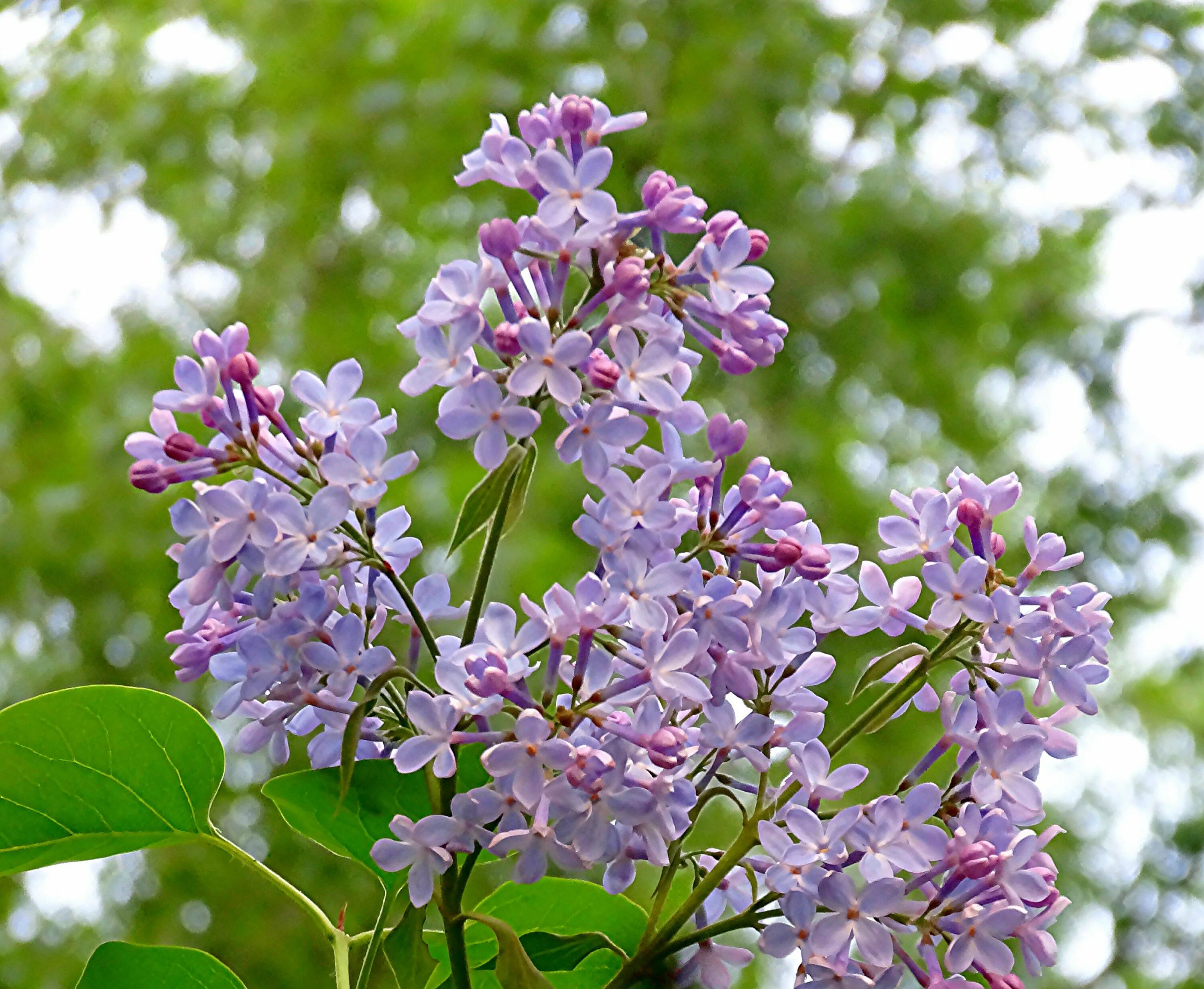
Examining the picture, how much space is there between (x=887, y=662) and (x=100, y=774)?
24 centimetres

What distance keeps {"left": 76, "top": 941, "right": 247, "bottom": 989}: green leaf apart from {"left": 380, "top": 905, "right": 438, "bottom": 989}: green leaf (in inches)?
3.3

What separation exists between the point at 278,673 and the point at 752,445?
6.41 ft

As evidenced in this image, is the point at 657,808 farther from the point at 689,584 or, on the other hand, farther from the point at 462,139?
the point at 462,139

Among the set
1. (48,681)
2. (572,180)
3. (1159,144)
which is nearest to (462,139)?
(48,681)

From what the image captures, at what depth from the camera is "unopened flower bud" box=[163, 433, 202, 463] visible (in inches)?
13.5

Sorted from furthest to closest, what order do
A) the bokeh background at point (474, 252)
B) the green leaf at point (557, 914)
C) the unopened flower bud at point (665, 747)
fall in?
the bokeh background at point (474, 252) → the green leaf at point (557, 914) → the unopened flower bud at point (665, 747)

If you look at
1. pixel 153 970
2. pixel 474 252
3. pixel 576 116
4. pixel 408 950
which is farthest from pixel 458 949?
pixel 474 252

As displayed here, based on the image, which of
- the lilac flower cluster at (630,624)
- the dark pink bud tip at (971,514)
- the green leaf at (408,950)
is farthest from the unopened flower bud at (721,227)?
the green leaf at (408,950)

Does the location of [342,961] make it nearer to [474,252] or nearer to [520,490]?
[520,490]

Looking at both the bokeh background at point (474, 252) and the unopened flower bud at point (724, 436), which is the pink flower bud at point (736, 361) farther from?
the bokeh background at point (474, 252)

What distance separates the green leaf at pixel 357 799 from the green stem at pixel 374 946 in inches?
0.4

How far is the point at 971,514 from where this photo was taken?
378 mm

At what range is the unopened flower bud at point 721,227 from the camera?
14.6 inches

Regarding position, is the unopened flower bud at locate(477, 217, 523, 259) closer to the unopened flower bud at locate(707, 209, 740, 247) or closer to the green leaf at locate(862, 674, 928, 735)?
the unopened flower bud at locate(707, 209, 740, 247)
